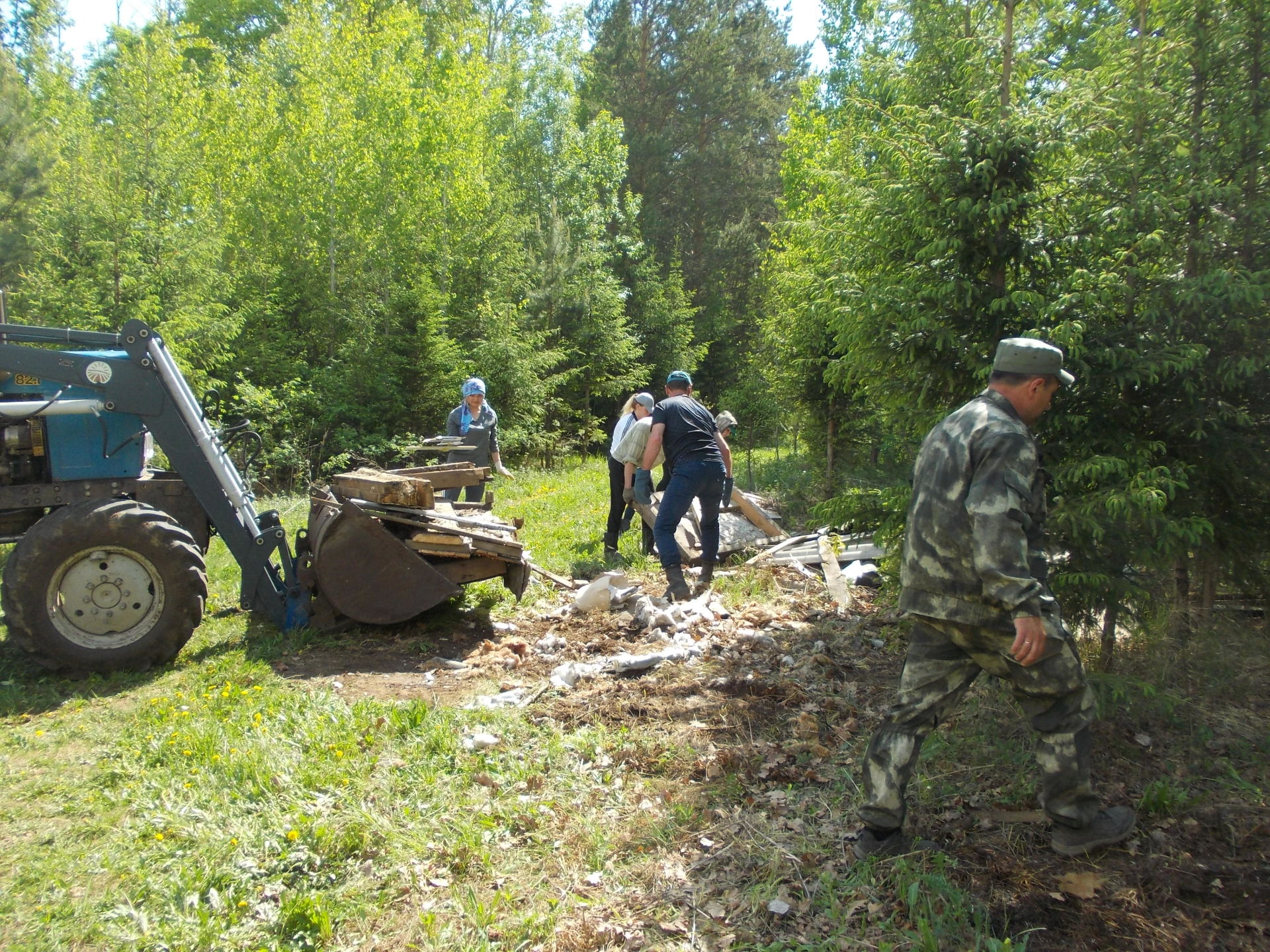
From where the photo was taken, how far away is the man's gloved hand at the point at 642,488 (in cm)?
958

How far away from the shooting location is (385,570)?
275 inches

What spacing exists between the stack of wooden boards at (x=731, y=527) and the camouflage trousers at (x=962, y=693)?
5.38m

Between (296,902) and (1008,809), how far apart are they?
3145 millimetres

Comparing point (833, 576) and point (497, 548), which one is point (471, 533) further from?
point (833, 576)

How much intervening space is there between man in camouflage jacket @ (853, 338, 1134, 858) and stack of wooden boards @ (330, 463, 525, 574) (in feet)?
13.5

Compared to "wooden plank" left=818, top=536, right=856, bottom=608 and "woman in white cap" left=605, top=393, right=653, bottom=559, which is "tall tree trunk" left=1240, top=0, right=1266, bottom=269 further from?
"woman in white cap" left=605, top=393, right=653, bottom=559

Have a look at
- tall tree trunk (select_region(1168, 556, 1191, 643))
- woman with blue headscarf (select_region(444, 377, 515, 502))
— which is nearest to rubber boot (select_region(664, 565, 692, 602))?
woman with blue headscarf (select_region(444, 377, 515, 502))

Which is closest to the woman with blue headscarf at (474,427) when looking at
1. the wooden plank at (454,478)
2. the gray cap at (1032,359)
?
the wooden plank at (454,478)

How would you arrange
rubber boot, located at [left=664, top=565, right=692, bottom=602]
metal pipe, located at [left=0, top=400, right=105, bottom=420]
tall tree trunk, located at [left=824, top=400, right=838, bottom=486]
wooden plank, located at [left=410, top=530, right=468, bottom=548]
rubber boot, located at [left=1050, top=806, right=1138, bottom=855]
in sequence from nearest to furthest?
rubber boot, located at [left=1050, top=806, right=1138, bottom=855] → metal pipe, located at [left=0, top=400, right=105, bottom=420] → wooden plank, located at [left=410, top=530, right=468, bottom=548] → rubber boot, located at [left=664, top=565, right=692, bottom=602] → tall tree trunk, located at [left=824, top=400, right=838, bottom=486]

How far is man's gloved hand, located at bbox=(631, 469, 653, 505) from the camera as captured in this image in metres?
9.58

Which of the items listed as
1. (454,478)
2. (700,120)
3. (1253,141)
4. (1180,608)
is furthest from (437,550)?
(700,120)

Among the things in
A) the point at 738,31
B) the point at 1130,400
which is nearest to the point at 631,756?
the point at 1130,400

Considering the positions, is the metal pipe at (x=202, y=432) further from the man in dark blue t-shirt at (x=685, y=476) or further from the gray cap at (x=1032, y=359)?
the gray cap at (x=1032, y=359)

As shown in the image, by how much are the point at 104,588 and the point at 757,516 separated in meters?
6.82
